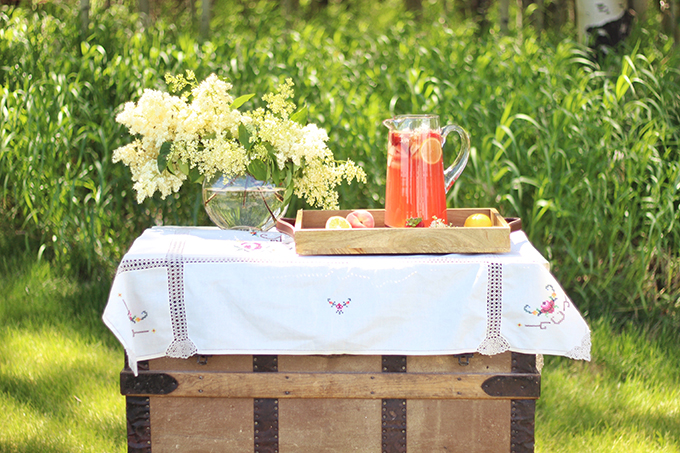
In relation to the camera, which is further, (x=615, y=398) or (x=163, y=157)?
(x=615, y=398)

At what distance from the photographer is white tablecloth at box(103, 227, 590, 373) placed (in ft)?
5.06

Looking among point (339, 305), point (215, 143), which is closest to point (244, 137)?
point (215, 143)

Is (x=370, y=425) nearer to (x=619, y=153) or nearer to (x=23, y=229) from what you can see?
(x=619, y=153)

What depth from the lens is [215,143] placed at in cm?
180

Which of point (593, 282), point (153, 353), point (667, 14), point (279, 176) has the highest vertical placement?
point (667, 14)

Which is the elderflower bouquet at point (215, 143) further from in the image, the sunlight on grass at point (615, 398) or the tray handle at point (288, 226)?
the sunlight on grass at point (615, 398)

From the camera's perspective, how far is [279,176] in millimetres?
1873

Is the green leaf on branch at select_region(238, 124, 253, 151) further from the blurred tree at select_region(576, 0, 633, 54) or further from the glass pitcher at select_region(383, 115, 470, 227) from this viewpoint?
the blurred tree at select_region(576, 0, 633, 54)

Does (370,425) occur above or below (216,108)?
below

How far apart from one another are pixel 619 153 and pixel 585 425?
1232mm

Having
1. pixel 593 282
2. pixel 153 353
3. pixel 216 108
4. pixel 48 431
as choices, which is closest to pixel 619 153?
pixel 593 282

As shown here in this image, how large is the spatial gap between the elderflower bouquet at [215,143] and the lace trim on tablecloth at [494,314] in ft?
1.65

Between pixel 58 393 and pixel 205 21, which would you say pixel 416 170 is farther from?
pixel 205 21

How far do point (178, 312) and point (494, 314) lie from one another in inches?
29.2
